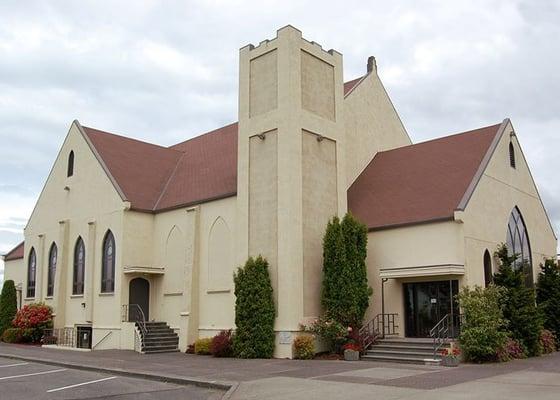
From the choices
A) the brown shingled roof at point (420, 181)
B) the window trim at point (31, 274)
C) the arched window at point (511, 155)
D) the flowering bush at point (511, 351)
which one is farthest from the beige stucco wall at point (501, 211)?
the window trim at point (31, 274)

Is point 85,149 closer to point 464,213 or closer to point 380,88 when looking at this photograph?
point 380,88

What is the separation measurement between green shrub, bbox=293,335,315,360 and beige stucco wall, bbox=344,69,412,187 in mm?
8471

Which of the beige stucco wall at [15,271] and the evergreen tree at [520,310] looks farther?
the beige stucco wall at [15,271]

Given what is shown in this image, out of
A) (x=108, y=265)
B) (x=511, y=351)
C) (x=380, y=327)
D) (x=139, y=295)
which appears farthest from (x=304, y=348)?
(x=108, y=265)

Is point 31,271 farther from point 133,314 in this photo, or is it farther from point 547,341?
point 547,341

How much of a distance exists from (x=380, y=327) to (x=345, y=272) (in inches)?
124

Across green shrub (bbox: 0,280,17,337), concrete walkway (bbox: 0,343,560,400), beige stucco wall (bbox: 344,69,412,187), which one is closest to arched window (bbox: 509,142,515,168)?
beige stucco wall (bbox: 344,69,412,187)

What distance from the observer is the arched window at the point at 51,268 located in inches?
1356

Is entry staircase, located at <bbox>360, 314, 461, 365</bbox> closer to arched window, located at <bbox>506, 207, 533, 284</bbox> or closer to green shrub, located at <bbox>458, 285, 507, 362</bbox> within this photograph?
green shrub, located at <bbox>458, 285, 507, 362</bbox>

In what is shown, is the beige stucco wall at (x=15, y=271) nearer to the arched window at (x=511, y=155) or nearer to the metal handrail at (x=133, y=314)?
the metal handrail at (x=133, y=314)

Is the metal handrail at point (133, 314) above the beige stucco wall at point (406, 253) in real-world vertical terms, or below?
below

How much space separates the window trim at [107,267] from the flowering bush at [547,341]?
62.1 ft

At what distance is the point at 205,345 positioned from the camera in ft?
82.1

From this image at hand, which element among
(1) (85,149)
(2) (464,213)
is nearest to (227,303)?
(2) (464,213)
